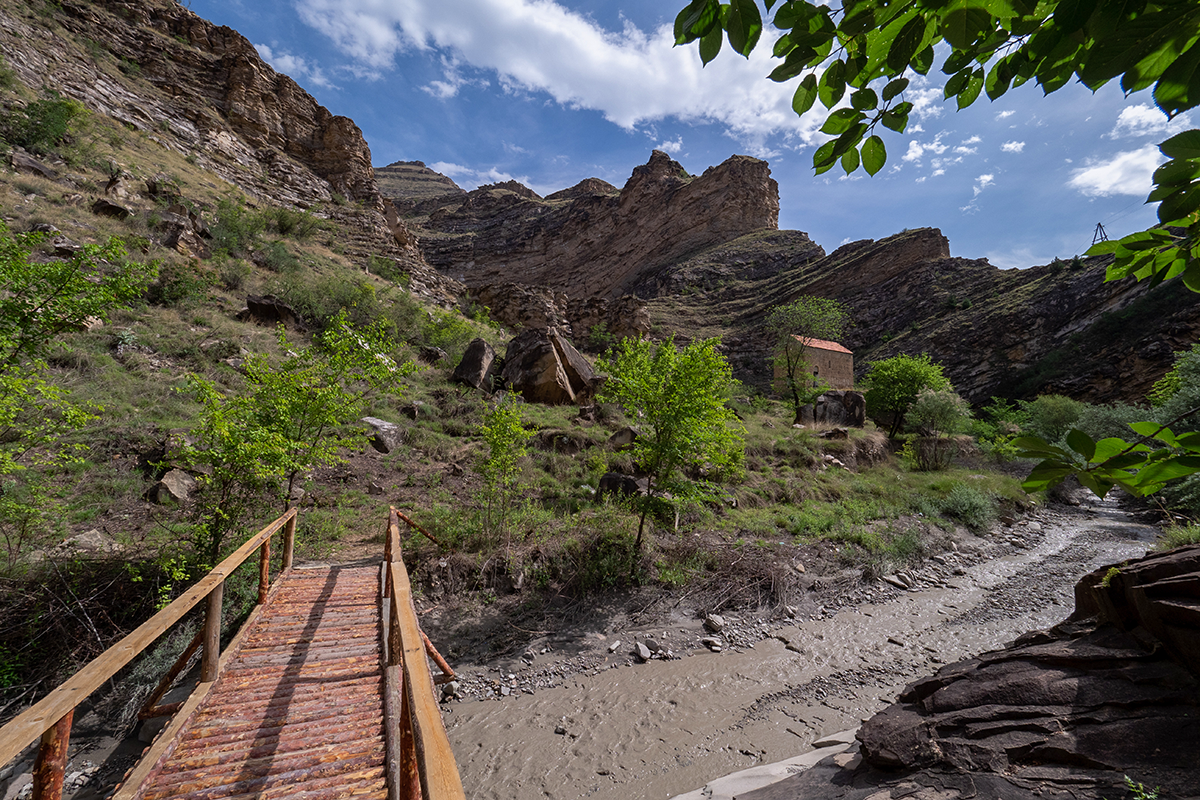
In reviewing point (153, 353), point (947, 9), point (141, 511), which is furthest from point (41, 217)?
point (947, 9)

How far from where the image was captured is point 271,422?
5.66 meters

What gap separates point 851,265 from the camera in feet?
153

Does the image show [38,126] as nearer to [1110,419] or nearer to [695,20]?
[695,20]

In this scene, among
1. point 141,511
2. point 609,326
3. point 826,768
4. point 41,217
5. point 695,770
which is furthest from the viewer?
point 609,326

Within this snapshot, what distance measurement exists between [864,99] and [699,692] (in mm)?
6245

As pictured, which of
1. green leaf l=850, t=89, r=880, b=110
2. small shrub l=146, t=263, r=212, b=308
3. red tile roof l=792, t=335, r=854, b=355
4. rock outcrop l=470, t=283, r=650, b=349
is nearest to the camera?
green leaf l=850, t=89, r=880, b=110

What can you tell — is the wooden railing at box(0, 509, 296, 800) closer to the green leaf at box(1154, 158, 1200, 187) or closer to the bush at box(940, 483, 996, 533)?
the green leaf at box(1154, 158, 1200, 187)

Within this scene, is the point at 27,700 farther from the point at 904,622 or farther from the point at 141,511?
the point at 904,622

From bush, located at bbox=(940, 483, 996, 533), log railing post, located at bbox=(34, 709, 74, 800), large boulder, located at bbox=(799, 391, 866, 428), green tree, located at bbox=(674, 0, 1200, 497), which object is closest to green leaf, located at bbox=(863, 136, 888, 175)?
green tree, located at bbox=(674, 0, 1200, 497)

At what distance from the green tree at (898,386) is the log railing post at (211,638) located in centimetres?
2650

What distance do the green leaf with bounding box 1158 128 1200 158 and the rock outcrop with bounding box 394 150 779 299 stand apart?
56260mm

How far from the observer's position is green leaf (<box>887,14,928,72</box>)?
1315 millimetres

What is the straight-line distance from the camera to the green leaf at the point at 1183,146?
1.15 m

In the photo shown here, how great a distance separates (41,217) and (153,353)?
18.7 ft
